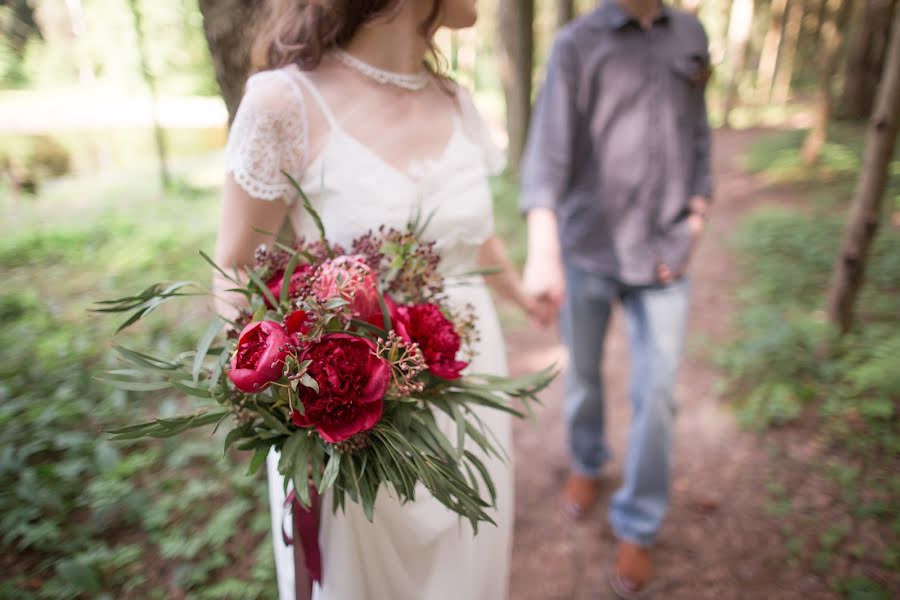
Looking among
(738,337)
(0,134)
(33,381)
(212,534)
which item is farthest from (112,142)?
(738,337)

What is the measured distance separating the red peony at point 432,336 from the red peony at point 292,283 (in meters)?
0.19

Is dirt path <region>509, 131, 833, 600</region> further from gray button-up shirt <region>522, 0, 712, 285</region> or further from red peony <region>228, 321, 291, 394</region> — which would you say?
red peony <region>228, 321, 291, 394</region>

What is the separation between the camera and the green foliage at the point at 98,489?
6.79 feet

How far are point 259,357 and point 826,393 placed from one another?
3.60 m

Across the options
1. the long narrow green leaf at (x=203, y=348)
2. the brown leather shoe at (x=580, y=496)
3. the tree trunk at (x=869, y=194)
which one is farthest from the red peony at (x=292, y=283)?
the tree trunk at (x=869, y=194)

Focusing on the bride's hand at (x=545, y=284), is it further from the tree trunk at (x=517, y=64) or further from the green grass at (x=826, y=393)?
the tree trunk at (x=517, y=64)

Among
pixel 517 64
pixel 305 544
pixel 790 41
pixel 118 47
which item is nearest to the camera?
pixel 305 544

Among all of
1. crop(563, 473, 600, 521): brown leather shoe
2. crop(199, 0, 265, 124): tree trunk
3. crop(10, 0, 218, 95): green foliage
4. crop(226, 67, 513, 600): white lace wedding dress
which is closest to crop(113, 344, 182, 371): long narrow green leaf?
crop(226, 67, 513, 600): white lace wedding dress

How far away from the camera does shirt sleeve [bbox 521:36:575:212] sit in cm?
226

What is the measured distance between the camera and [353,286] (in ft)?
3.37

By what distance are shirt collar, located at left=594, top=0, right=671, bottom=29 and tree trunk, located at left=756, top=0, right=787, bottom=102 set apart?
46.6ft

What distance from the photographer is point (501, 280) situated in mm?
1998

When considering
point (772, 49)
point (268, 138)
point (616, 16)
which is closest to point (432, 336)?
point (268, 138)

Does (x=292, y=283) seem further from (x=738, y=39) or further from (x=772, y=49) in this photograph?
(x=772, y=49)
